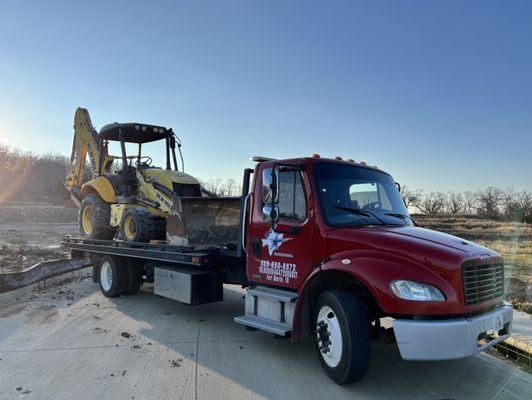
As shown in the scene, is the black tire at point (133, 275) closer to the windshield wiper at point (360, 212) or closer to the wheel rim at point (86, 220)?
the wheel rim at point (86, 220)

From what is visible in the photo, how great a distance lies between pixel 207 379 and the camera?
484 centimetres

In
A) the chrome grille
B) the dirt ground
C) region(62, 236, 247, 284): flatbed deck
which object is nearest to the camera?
the chrome grille

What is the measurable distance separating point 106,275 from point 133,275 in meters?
0.65

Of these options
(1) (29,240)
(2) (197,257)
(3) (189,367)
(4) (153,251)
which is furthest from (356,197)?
(1) (29,240)

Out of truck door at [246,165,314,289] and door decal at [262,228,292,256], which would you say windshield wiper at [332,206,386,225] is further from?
door decal at [262,228,292,256]

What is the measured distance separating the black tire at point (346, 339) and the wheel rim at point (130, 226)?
5088mm

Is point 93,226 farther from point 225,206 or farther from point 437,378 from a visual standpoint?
point 437,378

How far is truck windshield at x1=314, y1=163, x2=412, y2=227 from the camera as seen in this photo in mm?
5297

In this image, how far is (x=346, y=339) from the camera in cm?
452

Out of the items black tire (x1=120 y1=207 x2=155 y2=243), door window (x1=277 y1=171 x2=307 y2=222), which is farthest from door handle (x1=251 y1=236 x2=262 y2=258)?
black tire (x1=120 y1=207 x2=155 y2=243)

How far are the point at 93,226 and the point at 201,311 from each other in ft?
12.6

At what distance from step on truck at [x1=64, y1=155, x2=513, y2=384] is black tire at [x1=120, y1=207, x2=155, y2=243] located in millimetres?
1468

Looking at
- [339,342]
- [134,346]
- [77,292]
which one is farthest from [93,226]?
[339,342]

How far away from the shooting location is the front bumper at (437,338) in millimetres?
4125
